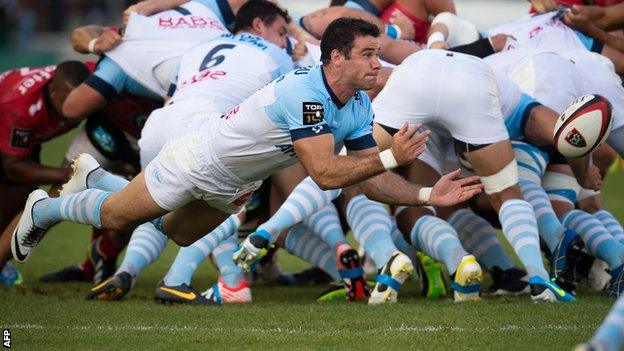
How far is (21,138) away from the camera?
9.65 m

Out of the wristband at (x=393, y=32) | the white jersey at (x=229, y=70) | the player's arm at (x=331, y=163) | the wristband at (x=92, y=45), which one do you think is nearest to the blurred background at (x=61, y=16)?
the wristband at (x=92, y=45)

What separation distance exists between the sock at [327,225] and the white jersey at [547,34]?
7.03ft

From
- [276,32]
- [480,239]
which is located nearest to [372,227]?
[480,239]

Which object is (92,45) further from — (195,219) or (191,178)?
(191,178)

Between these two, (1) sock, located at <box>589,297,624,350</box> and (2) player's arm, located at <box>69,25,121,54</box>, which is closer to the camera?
(1) sock, located at <box>589,297,624,350</box>

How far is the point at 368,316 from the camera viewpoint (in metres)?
7.20

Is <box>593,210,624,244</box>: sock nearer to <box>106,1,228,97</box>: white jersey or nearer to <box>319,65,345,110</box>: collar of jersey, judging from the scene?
<box>319,65,345,110</box>: collar of jersey

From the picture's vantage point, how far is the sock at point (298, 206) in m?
7.94

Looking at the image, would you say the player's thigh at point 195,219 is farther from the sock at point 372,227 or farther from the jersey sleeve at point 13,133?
the jersey sleeve at point 13,133

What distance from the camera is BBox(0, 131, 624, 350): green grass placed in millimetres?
6320

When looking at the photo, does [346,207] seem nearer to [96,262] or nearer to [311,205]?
[311,205]

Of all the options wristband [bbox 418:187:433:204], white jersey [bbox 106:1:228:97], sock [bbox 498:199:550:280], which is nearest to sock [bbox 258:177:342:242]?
sock [bbox 498:199:550:280]

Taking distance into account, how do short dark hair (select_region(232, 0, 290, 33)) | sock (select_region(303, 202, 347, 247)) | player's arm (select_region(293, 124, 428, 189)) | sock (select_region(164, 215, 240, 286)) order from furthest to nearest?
short dark hair (select_region(232, 0, 290, 33)) → sock (select_region(303, 202, 347, 247)) → sock (select_region(164, 215, 240, 286)) → player's arm (select_region(293, 124, 428, 189))

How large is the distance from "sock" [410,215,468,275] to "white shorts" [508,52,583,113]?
1.19 metres
